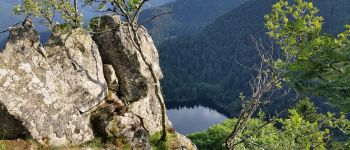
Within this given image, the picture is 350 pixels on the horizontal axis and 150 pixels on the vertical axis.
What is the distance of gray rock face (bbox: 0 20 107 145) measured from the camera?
62.3 feet

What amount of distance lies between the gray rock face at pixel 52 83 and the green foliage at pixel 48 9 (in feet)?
5.17

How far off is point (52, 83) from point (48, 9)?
9.81 metres

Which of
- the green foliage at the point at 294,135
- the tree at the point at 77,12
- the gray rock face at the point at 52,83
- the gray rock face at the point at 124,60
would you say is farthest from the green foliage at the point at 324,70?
the gray rock face at the point at 124,60

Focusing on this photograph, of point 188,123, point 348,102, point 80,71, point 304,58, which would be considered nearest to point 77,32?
point 80,71

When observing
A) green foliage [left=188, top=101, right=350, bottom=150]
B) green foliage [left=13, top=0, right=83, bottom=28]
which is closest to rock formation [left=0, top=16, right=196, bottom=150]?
green foliage [left=13, top=0, right=83, bottom=28]

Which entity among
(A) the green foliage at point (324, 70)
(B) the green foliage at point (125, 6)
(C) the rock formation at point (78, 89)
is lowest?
(C) the rock formation at point (78, 89)

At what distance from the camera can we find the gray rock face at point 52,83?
62.3 ft

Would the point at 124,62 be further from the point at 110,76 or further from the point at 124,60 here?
the point at 110,76

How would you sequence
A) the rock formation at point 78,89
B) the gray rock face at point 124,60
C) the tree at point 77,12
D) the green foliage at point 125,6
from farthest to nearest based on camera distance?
the gray rock face at point 124,60
the tree at point 77,12
the green foliage at point 125,6
the rock formation at point 78,89

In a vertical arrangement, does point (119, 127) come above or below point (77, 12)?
below

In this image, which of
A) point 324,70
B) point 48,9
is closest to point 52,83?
point 48,9

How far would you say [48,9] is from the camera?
28.3 meters

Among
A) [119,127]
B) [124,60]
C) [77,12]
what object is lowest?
[119,127]

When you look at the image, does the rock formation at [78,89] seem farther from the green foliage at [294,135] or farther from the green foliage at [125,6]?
the green foliage at [294,135]
